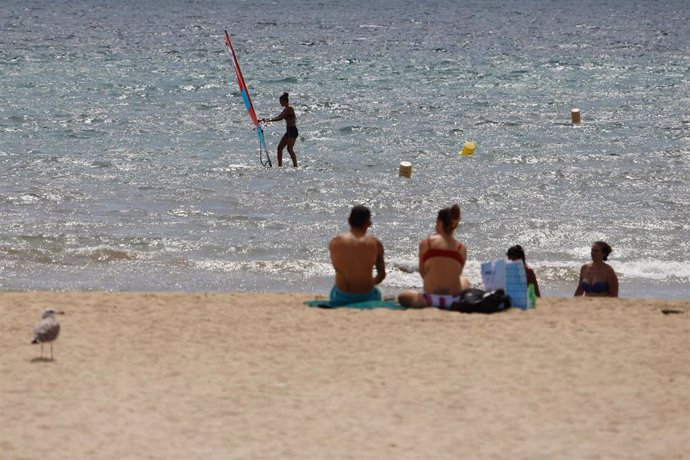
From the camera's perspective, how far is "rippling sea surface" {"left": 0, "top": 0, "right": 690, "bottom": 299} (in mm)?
13719

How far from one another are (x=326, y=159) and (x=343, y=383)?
1308cm

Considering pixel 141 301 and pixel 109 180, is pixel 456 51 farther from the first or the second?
pixel 141 301

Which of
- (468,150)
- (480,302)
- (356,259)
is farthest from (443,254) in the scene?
(468,150)

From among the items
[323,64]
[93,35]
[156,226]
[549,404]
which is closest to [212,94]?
[323,64]

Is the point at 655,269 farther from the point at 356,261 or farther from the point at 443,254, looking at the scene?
the point at 356,261

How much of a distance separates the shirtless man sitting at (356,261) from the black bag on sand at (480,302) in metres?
0.66

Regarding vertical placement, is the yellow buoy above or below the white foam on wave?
above

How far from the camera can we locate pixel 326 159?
20922 millimetres

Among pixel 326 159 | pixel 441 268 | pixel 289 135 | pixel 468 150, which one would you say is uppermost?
pixel 289 135

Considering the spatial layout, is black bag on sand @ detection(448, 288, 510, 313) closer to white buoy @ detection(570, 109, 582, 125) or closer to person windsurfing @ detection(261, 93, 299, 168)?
person windsurfing @ detection(261, 93, 299, 168)

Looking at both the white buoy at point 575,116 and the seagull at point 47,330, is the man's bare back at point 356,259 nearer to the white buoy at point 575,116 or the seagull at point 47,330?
the seagull at point 47,330

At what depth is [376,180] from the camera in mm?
18906

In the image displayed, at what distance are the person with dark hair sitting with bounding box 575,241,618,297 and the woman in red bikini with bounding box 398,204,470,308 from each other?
4.88ft

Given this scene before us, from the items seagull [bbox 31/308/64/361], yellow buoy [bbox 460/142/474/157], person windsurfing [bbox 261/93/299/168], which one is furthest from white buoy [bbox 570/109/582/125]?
seagull [bbox 31/308/64/361]
